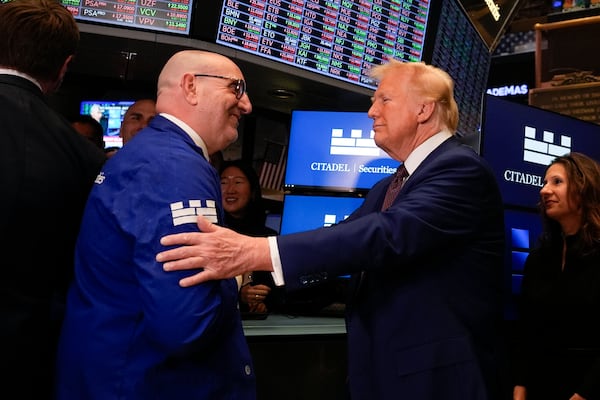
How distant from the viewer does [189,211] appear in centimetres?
139

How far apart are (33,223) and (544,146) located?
254cm

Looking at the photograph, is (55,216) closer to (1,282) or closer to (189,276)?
(1,282)

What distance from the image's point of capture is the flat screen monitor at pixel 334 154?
3508mm

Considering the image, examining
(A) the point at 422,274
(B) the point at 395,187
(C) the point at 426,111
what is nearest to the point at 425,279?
(A) the point at 422,274

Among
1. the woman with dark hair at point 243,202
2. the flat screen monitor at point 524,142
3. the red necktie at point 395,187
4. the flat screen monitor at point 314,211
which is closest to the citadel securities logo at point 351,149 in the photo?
the flat screen monitor at point 314,211

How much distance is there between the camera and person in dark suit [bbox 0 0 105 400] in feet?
4.91

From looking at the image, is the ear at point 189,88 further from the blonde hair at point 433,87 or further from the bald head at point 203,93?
the blonde hair at point 433,87

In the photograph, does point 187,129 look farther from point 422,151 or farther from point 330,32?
point 330,32

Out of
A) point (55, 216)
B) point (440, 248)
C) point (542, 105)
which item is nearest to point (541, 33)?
point (542, 105)

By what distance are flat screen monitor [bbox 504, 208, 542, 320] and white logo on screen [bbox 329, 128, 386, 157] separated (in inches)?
31.5

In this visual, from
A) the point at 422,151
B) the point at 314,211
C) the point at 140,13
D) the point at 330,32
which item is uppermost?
the point at 330,32

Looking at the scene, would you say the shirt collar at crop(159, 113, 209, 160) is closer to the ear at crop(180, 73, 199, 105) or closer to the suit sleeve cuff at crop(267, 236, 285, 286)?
the ear at crop(180, 73, 199, 105)

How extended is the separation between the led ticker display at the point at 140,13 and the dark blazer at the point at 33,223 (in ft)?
6.34

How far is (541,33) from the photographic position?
448cm
